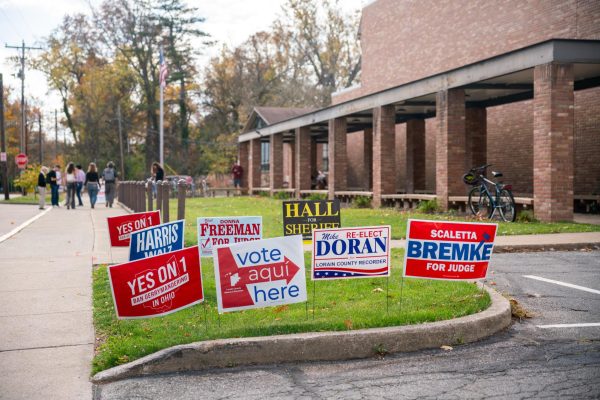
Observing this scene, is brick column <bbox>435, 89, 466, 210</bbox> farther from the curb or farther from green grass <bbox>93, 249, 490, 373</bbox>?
the curb

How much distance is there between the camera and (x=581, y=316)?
7.43 m

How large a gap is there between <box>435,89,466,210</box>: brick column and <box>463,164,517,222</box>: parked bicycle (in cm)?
100

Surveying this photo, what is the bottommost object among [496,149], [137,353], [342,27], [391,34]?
[137,353]

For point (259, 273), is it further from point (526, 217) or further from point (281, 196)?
point (281, 196)

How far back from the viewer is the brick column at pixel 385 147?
2506cm

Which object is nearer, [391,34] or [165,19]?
[391,34]

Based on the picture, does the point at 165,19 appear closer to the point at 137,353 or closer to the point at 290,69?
the point at 290,69

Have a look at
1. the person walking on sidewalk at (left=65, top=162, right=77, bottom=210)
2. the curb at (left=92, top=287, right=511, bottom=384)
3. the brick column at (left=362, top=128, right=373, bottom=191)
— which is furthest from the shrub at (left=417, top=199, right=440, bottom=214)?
the curb at (left=92, top=287, right=511, bottom=384)

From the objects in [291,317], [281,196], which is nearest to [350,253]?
[291,317]

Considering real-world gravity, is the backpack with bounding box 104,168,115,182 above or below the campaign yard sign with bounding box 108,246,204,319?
above

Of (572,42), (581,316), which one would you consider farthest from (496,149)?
(581,316)

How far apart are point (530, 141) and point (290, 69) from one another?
1844 inches

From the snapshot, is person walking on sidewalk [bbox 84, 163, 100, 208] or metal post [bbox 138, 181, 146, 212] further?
person walking on sidewalk [bbox 84, 163, 100, 208]

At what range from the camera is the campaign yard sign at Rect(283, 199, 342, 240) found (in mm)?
9906
